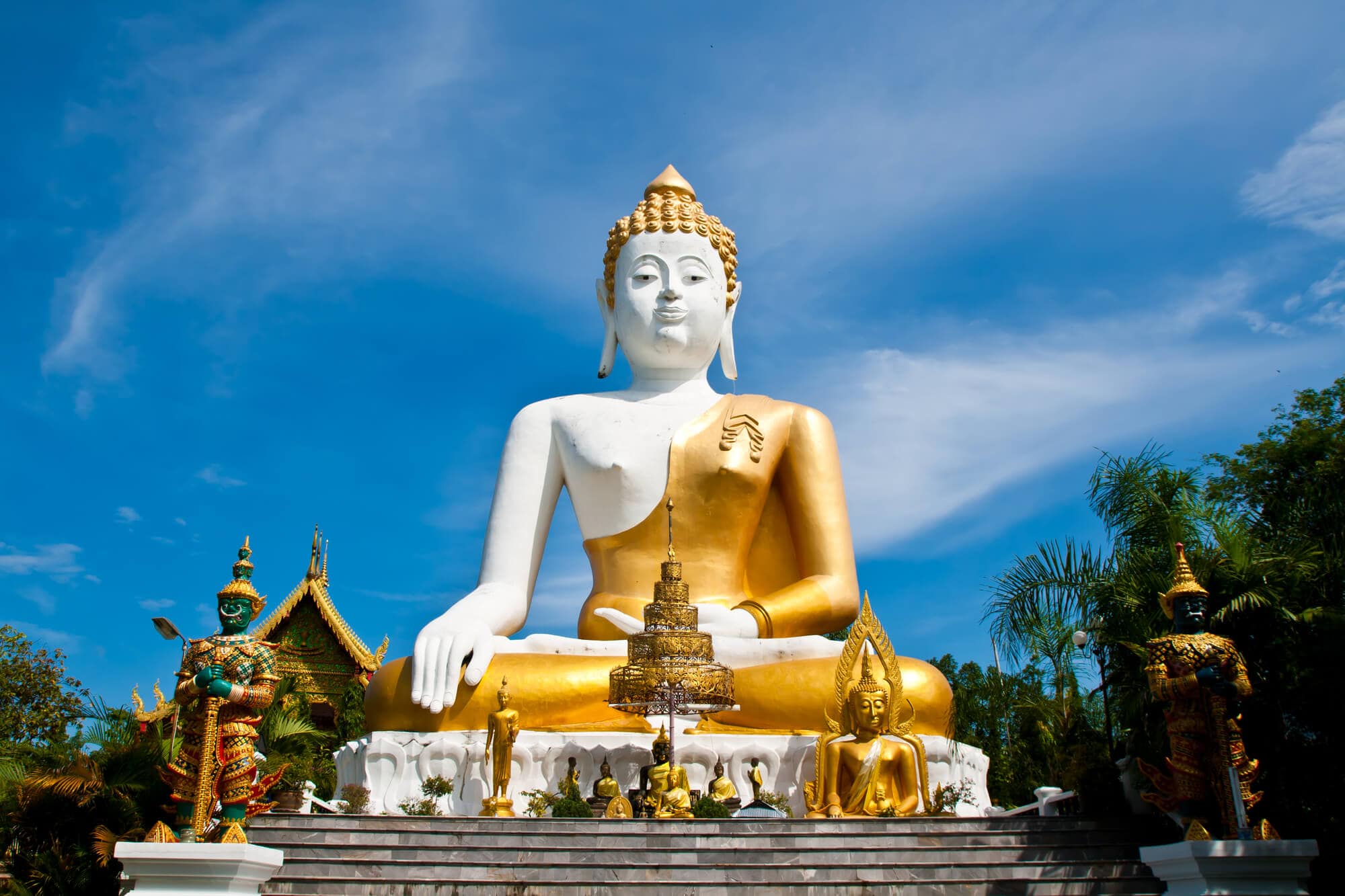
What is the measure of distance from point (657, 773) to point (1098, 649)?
354cm

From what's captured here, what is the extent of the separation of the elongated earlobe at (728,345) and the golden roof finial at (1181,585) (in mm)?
8040

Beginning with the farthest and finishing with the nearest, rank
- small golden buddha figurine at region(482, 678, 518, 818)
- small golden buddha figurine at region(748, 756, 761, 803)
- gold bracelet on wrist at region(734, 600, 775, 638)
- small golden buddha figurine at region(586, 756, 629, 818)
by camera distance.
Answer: gold bracelet on wrist at region(734, 600, 775, 638) < small golden buddha figurine at region(748, 756, 761, 803) < small golden buddha figurine at region(482, 678, 518, 818) < small golden buddha figurine at region(586, 756, 629, 818)

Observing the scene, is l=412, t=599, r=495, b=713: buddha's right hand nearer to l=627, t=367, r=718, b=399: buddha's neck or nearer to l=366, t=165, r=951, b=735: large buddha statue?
l=366, t=165, r=951, b=735: large buddha statue

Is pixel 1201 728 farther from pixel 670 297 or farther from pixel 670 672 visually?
pixel 670 297

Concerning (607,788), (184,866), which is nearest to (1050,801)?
(607,788)

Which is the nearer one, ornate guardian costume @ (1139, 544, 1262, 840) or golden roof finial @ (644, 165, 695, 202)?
ornate guardian costume @ (1139, 544, 1262, 840)

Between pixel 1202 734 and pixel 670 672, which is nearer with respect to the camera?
pixel 1202 734

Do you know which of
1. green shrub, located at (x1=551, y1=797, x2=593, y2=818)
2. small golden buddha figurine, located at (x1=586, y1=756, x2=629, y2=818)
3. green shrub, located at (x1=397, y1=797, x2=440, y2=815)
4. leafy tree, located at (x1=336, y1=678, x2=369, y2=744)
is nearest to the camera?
green shrub, located at (x1=551, y1=797, x2=593, y2=818)

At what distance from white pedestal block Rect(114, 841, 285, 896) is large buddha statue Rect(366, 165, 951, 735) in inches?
160

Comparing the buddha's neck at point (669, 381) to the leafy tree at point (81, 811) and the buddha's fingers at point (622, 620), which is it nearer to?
the buddha's fingers at point (622, 620)

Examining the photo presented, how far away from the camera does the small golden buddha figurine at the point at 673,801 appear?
9555 millimetres

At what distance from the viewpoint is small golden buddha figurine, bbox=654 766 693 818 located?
9.55 meters

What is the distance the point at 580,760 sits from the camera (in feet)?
36.4

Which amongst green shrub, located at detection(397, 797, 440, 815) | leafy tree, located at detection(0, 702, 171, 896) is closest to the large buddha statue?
green shrub, located at detection(397, 797, 440, 815)
